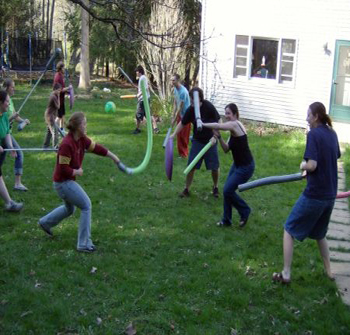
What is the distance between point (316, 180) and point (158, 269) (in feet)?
6.78

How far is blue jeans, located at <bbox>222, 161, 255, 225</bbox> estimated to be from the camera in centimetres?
754

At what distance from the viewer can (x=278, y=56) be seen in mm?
16172

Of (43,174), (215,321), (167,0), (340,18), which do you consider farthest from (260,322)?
(167,0)

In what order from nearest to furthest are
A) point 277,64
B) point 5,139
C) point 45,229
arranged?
point 45,229, point 5,139, point 277,64

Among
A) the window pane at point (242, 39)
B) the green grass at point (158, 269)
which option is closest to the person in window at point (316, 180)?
the green grass at point (158, 269)

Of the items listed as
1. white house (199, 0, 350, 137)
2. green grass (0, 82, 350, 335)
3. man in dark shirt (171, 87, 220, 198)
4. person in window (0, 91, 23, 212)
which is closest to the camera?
green grass (0, 82, 350, 335)

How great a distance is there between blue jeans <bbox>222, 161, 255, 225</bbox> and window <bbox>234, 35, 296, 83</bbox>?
29.9 feet

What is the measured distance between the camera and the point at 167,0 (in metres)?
18.4

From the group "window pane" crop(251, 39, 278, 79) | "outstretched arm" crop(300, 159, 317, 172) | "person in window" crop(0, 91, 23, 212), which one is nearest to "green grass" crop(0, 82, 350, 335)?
"person in window" crop(0, 91, 23, 212)

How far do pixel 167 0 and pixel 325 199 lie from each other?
14.2m

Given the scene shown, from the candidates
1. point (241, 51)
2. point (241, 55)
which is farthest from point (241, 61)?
point (241, 51)

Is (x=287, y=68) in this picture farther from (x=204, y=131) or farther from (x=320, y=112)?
(x=320, y=112)

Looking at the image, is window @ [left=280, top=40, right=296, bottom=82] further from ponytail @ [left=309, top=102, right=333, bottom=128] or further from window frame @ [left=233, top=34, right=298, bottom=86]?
ponytail @ [left=309, top=102, right=333, bottom=128]

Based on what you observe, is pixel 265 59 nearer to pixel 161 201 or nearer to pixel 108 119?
pixel 108 119
